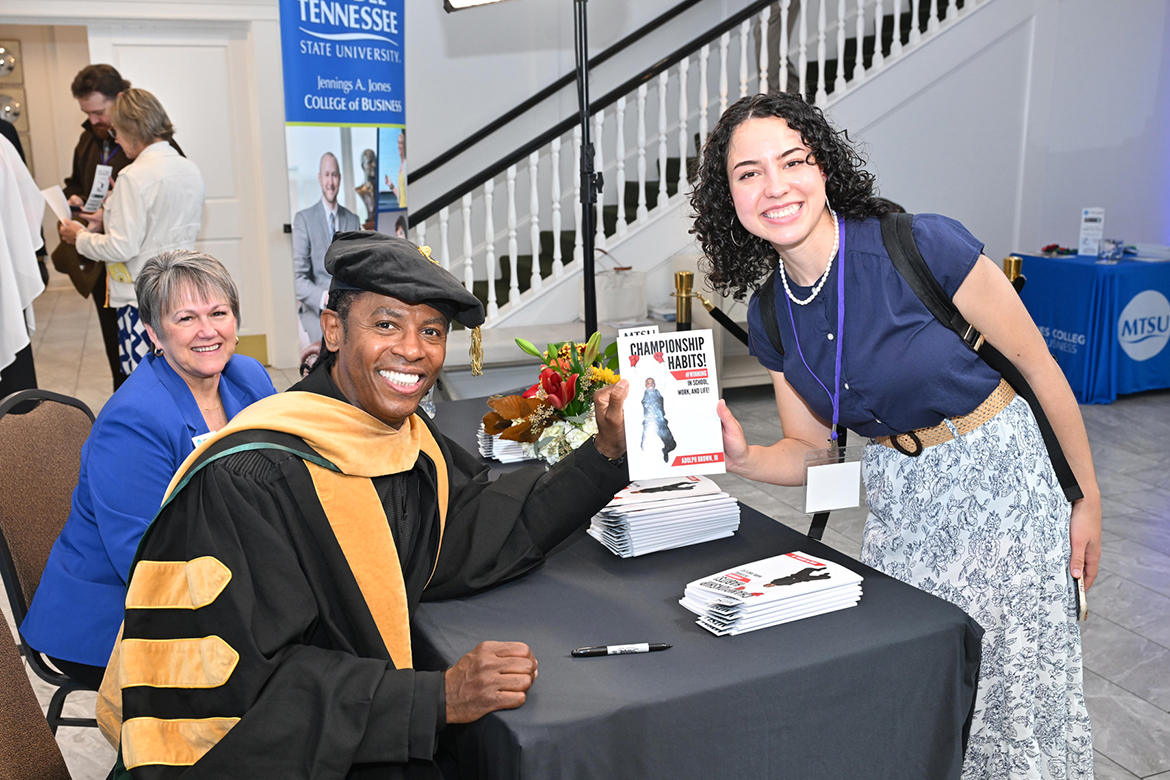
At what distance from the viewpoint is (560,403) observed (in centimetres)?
224

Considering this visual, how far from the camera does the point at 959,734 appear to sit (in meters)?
1.59

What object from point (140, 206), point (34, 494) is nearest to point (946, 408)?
point (34, 494)

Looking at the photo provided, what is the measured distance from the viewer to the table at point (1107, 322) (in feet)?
19.7

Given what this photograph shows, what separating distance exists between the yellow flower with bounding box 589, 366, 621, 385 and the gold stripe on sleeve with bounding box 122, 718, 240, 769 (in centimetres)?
111

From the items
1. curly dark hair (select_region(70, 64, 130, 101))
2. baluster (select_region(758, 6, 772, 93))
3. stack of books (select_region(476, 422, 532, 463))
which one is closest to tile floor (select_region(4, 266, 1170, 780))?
stack of books (select_region(476, 422, 532, 463))

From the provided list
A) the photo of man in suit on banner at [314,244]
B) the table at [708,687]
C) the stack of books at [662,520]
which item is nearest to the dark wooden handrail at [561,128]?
the photo of man in suit on banner at [314,244]

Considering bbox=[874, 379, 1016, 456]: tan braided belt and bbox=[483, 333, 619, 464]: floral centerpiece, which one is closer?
bbox=[874, 379, 1016, 456]: tan braided belt

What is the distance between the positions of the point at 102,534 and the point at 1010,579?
6.00 ft

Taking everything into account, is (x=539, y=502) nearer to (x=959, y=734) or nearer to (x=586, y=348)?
(x=586, y=348)

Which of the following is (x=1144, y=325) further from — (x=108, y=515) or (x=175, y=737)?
(x=175, y=737)

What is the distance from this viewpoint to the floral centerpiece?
224 centimetres

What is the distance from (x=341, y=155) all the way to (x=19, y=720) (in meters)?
3.21

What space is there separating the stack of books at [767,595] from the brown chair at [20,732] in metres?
1.05

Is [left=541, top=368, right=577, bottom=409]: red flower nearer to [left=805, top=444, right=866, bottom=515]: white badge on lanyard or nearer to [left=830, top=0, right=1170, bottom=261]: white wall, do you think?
[left=805, top=444, right=866, bottom=515]: white badge on lanyard
